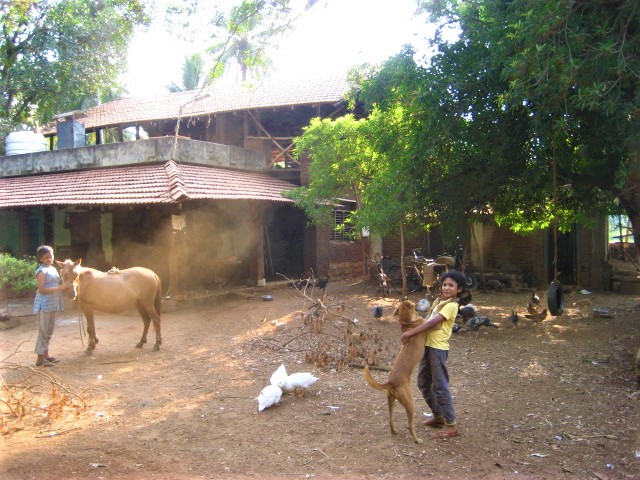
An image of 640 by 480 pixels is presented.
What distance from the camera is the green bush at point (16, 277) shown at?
11617mm

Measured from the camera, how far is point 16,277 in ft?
38.7

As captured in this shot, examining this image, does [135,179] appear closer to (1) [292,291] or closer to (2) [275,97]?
(1) [292,291]

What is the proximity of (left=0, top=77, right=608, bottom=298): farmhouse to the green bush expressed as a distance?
1.63 meters

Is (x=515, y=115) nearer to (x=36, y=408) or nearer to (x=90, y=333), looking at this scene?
(x=90, y=333)

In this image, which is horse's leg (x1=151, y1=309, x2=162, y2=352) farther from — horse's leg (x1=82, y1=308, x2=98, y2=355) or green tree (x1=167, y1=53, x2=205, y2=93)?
green tree (x1=167, y1=53, x2=205, y2=93)

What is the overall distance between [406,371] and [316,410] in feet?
4.61

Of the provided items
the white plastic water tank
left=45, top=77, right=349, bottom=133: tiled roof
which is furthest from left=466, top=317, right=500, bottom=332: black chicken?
the white plastic water tank

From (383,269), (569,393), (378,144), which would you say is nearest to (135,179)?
(378,144)

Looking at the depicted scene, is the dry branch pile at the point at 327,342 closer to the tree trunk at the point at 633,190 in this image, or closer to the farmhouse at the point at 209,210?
the farmhouse at the point at 209,210

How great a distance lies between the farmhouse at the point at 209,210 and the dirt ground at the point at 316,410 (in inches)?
173

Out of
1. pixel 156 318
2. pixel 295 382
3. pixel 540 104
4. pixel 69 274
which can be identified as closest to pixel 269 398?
pixel 295 382

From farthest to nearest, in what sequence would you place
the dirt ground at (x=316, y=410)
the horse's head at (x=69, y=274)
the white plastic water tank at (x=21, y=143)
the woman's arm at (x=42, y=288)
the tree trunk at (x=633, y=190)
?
the white plastic water tank at (x=21, y=143) → the horse's head at (x=69, y=274) → the woman's arm at (x=42, y=288) → the tree trunk at (x=633, y=190) → the dirt ground at (x=316, y=410)

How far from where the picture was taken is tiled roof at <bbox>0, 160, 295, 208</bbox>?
36.5ft

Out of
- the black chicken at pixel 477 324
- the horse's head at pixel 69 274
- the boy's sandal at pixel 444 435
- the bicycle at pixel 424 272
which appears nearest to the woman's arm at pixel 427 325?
the boy's sandal at pixel 444 435
